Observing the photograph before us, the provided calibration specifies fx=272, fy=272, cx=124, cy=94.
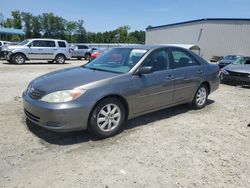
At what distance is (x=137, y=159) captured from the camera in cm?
390

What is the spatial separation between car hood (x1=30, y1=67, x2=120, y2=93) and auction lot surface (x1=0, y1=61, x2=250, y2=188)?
84 centimetres

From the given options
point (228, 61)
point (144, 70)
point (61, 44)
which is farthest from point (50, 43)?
point (144, 70)

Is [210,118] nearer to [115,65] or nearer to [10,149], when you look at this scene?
[115,65]

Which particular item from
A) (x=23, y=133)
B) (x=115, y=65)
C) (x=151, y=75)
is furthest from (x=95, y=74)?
(x=23, y=133)

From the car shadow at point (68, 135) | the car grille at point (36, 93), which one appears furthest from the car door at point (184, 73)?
the car grille at point (36, 93)

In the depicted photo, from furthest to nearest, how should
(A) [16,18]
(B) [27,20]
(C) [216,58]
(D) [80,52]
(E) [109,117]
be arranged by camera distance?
(B) [27,20], (A) [16,18], (C) [216,58], (D) [80,52], (E) [109,117]

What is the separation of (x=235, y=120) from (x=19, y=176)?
4.52 metres

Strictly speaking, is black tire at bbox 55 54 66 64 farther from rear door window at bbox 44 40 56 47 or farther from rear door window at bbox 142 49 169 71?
rear door window at bbox 142 49 169 71

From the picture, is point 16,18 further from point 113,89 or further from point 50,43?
point 113,89

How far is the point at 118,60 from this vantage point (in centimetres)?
548

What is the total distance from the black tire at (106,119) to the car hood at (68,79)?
43cm

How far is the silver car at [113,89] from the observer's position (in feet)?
13.8

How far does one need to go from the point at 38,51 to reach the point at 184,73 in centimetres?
1604

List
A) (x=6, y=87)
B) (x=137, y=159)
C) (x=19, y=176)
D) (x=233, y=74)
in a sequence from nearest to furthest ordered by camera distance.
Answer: (x=19, y=176), (x=137, y=159), (x=6, y=87), (x=233, y=74)
